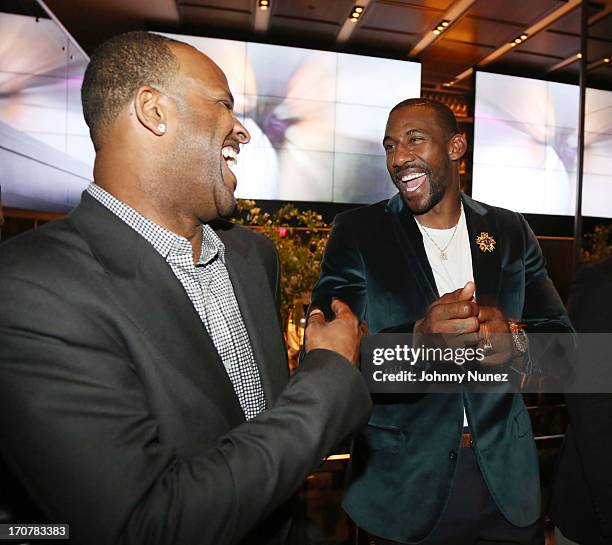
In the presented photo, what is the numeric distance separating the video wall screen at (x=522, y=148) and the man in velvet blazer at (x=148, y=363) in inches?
220

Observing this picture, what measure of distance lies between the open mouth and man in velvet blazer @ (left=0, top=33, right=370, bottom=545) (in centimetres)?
83

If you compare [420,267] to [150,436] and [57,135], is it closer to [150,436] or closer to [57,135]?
[150,436]

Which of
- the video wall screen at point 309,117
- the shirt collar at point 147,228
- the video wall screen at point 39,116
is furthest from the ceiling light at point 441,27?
the shirt collar at point 147,228

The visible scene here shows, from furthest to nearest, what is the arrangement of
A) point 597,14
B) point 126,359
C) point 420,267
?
point 597,14
point 420,267
point 126,359

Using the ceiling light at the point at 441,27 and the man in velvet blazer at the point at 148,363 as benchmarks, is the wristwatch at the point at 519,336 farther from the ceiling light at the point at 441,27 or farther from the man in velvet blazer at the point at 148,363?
the ceiling light at the point at 441,27

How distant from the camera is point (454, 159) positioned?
5.90ft

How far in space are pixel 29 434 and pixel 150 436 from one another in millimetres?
166

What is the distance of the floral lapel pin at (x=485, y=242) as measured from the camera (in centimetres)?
166

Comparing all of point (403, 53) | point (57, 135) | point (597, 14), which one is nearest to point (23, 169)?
point (57, 135)

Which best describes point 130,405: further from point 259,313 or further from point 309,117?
point 309,117

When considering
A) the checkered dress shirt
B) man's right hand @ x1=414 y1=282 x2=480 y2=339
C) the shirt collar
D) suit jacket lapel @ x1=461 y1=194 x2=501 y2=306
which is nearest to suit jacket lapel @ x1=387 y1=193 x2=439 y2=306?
suit jacket lapel @ x1=461 y1=194 x2=501 y2=306

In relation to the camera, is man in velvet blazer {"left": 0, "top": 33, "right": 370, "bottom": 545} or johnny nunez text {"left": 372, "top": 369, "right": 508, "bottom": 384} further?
johnny nunez text {"left": 372, "top": 369, "right": 508, "bottom": 384}

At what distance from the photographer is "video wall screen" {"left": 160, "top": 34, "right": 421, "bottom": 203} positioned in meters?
5.48

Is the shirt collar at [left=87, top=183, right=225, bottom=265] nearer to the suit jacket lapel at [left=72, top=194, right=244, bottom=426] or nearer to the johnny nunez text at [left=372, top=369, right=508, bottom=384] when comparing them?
the suit jacket lapel at [left=72, top=194, right=244, bottom=426]
